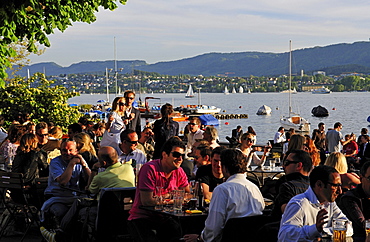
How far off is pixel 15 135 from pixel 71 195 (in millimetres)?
3713

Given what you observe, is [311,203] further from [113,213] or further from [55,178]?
[55,178]

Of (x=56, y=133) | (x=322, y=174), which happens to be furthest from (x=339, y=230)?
(x=56, y=133)

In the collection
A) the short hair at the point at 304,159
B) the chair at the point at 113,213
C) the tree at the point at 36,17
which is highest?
the tree at the point at 36,17

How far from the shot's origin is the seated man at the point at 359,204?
5738 millimetres

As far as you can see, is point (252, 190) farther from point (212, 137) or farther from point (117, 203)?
point (212, 137)

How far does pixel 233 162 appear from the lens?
222 inches

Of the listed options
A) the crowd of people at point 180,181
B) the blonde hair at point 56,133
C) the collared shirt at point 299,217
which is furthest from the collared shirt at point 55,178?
the blonde hair at point 56,133

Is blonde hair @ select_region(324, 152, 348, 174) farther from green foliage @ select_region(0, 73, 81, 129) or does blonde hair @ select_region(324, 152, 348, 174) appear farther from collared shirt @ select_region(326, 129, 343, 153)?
green foliage @ select_region(0, 73, 81, 129)

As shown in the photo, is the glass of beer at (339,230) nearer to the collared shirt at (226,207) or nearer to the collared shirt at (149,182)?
the collared shirt at (226,207)

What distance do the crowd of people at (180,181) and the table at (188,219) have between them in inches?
2.9

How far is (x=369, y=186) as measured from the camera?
19.1 feet

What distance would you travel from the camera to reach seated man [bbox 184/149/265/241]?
5.45 metres

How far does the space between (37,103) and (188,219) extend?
618 inches

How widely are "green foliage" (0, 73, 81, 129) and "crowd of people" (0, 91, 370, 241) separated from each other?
31.2 ft
